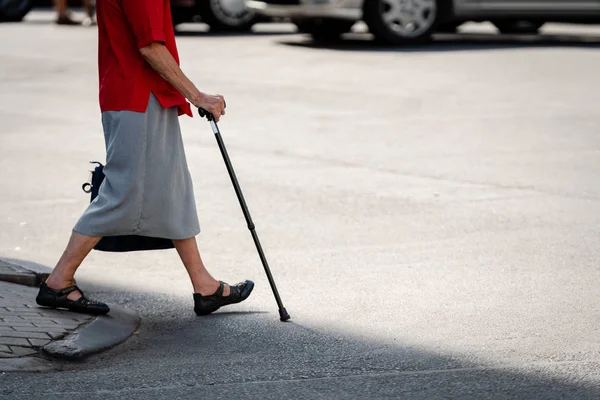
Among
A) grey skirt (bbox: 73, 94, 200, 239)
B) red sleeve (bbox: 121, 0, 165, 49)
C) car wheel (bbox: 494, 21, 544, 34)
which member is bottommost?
car wheel (bbox: 494, 21, 544, 34)

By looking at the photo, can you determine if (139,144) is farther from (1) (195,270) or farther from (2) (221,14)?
(2) (221,14)

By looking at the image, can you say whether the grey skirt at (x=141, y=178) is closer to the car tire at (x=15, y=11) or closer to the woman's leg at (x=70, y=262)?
the woman's leg at (x=70, y=262)

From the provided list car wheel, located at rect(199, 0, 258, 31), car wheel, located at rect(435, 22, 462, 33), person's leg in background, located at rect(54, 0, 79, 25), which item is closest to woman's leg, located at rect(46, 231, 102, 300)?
car wheel, located at rect(435, 22, 462, 33)

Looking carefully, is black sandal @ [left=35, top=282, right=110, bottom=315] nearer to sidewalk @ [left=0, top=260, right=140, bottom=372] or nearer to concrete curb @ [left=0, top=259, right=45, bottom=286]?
sidewalk @ [left=0, top=260, right=140, bottom=372]

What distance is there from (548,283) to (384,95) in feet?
21.5

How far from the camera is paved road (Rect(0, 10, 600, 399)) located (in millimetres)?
4641

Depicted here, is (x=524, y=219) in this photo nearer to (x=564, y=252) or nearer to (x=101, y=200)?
(x=564, y=252)

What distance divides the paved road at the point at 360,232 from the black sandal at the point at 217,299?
6 cm

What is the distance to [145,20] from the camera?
16.6ft

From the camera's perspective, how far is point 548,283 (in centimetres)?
592

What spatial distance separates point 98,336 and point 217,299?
630 mm

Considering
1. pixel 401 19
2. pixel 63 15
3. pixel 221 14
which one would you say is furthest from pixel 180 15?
pixel 401 19

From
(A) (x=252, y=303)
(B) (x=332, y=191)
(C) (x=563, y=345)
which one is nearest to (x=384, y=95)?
(B) (x=332, y=191)

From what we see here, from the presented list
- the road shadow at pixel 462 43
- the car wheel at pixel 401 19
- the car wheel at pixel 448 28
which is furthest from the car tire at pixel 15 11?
the car wheel at pixel 401 19
